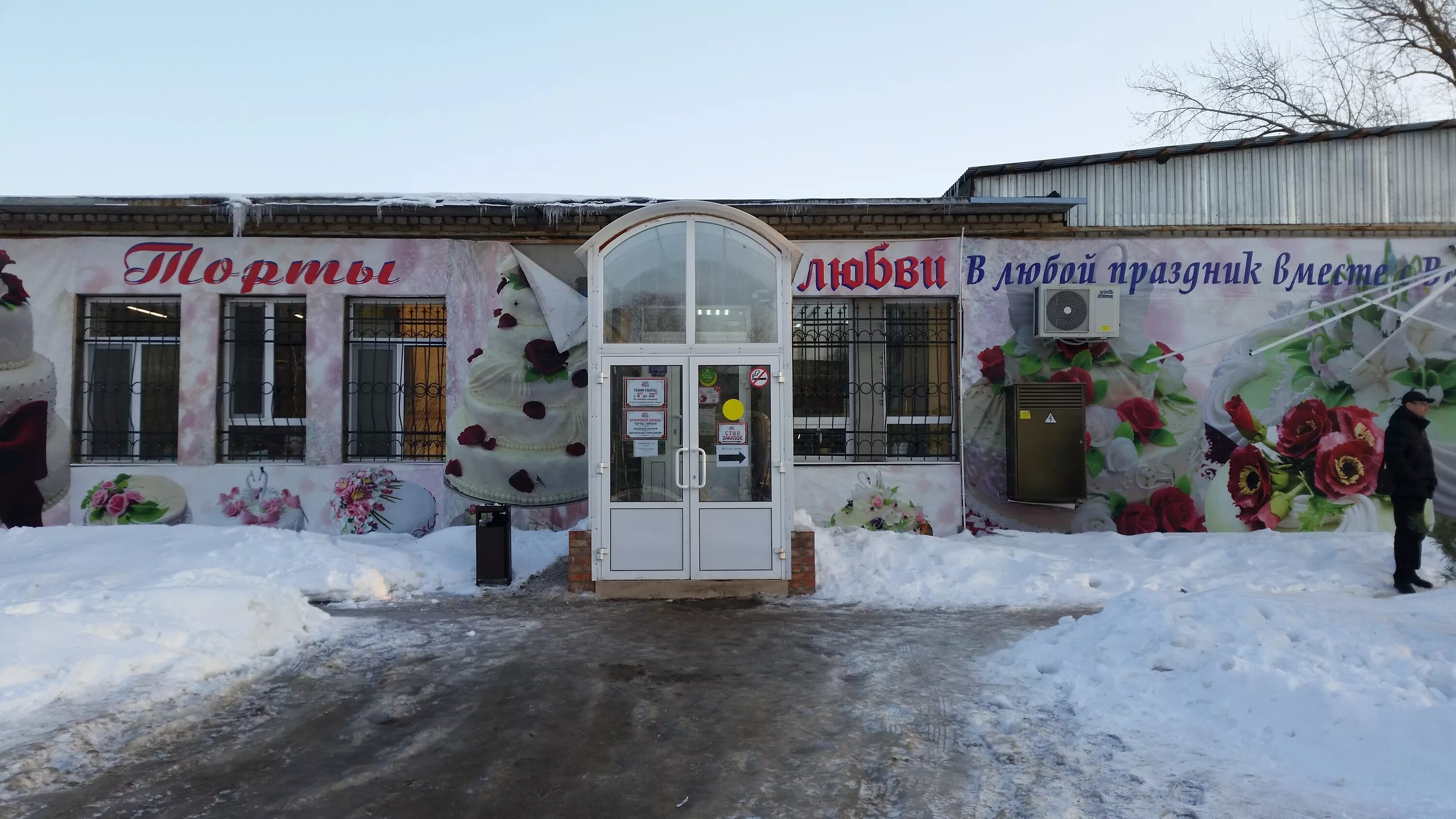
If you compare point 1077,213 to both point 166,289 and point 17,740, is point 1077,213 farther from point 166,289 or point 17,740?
point 17,740

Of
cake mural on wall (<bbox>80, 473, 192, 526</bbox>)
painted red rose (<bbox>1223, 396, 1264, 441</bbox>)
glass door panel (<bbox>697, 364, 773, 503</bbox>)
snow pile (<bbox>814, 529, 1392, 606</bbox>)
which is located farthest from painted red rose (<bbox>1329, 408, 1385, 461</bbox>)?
cake mural on wall (<bbox>80, 473, 192, 526</bbox>)

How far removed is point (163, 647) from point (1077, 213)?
12119 millimetres

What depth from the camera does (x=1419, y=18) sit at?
19547mm

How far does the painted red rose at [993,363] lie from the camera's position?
10672 mm

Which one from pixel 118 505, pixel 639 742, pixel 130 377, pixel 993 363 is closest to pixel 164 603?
pixel 639 742

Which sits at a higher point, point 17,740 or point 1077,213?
point 1077,213

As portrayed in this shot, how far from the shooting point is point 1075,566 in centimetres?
880

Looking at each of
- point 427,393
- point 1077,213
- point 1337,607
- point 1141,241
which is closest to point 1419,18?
point 1077,213

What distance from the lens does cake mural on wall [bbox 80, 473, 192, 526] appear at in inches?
418

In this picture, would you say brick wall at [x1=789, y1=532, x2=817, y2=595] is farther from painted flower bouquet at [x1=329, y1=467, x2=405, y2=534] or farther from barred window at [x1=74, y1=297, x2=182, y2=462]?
barred window at [x1=74, y1=297, x2=182, y2=462]

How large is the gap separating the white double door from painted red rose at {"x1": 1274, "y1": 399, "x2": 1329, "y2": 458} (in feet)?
21.3

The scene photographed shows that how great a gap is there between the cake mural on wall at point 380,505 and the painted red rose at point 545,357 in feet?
6.53

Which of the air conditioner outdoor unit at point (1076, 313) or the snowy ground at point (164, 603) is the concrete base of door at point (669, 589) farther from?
the air conditioner outdoor unit at point (1076, 313)

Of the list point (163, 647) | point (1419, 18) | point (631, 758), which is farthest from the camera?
point (1419, 18)
